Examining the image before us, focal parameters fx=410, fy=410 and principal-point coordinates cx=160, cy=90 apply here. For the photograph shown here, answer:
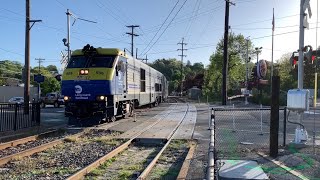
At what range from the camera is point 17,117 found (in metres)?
19.3

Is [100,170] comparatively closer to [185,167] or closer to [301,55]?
[185,167]

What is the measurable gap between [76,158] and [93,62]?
31.8 feet

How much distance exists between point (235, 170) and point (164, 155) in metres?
4.44

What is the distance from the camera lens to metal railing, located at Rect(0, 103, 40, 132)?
57.5ft

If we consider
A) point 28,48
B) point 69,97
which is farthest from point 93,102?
point 28,48

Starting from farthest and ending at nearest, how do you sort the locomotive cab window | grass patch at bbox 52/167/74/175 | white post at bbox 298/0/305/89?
the locomotive cab window, white post at bbox 298/0/305/89, grass patch at bbox 52/167/74/175

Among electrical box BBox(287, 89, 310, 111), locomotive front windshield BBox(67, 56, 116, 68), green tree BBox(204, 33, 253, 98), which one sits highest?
green tree BBox(204, 33, 253, 98)

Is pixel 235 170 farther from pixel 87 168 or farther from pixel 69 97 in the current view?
pixel 69 97

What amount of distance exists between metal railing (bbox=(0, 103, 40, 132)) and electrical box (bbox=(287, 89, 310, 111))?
36.6 ft

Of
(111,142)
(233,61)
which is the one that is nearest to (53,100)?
(233,61)

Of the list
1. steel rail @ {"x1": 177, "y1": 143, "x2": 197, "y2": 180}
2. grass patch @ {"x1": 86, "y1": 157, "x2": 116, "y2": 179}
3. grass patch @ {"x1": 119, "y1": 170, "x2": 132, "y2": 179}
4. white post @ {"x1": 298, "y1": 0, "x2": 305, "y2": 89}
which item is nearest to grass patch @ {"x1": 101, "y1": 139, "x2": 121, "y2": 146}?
steel rail @ {"x1": 177, "y1": 143, "x2": 197, "y2": 180}

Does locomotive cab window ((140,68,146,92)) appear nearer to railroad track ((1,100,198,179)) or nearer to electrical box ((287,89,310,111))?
railroad track ((1,100,198,179))

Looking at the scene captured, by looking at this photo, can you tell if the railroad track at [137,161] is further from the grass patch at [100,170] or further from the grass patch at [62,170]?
the grass patch at [62,170]

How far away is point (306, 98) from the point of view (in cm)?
1164
